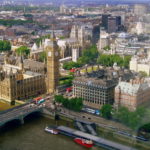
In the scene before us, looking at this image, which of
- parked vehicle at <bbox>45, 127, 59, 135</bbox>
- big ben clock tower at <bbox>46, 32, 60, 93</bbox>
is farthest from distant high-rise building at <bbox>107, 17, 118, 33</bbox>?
parked vehicle at <bbox>45, 127, 59, 135</bbox>

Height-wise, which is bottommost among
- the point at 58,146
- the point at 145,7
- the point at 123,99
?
the point at 58,146

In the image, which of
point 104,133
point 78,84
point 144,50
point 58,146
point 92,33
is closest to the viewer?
point 58,146

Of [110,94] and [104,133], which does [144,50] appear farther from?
[104,133]

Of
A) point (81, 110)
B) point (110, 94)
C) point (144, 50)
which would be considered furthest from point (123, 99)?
point (144, 50)

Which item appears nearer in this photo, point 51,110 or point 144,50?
point 51,110

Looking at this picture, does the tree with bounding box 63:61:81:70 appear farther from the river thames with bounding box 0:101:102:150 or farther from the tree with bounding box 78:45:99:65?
the river thames with bounding box 0:101:102:150

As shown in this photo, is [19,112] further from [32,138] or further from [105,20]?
[105,20]

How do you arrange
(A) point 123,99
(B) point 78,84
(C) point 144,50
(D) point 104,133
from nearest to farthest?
(D) point 104,133 → (A) point 123,99 → (B) point 78,84 → (C) point 144,50

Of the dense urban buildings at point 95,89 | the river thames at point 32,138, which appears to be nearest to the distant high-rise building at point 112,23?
the dense urban buildings at point 95,89

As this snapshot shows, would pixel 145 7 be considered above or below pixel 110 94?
above
